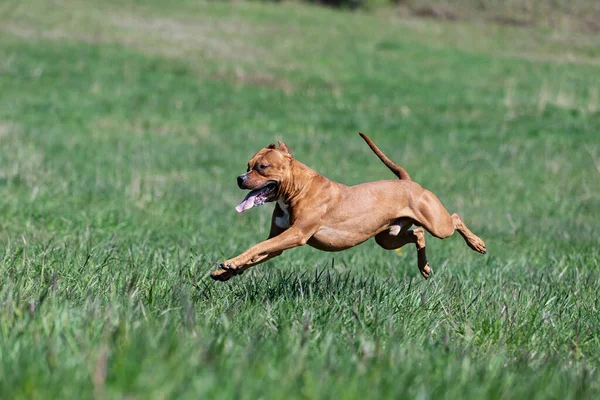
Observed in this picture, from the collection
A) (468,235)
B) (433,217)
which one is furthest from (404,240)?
(468,235)

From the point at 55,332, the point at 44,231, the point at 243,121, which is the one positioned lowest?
the point at 243,121

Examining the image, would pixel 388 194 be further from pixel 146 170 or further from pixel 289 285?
pixel 146 170

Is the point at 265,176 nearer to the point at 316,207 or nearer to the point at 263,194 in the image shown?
the point at 263,194

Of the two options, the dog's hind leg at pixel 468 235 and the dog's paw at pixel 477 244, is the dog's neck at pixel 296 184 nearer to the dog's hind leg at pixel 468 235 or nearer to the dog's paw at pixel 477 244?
the dog's hind leg at pixel 468 235

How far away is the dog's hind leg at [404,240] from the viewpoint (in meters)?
5.18

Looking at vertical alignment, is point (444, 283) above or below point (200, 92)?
above

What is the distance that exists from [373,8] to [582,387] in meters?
38.3

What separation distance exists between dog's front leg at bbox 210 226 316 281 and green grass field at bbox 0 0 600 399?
0.15 metres

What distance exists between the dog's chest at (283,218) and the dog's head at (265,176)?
0.38ft

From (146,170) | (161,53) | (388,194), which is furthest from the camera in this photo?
(161,53)

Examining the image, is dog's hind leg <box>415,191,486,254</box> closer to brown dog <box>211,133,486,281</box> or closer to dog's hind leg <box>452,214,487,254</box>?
brown dog <box>211,133,486,281</box>

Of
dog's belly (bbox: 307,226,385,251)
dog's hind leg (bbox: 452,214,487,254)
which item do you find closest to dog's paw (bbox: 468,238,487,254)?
dog's hind leg (bbox: 452,214,487,254)

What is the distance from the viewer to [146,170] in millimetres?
Answer: 12117

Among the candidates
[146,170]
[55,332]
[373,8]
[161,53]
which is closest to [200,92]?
[161,53]
